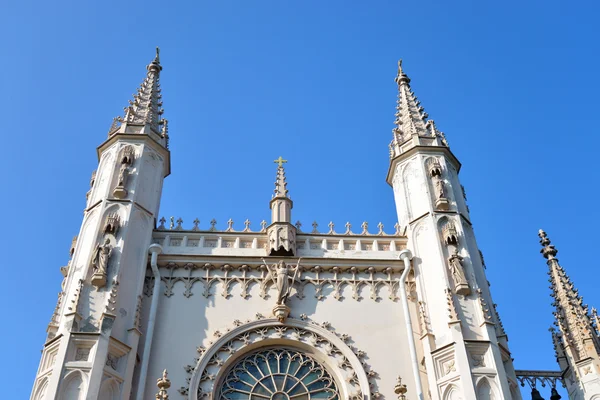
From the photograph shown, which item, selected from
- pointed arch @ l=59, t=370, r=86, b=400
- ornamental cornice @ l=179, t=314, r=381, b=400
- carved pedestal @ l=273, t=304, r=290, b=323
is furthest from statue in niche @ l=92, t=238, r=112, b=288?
carved pedestal @ l=273, t=304, r=290, b=323

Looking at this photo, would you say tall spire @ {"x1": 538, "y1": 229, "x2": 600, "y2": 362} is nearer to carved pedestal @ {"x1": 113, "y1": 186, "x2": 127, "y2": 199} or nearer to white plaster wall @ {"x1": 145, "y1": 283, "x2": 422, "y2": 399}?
white plaster wall @ {"x1": 145, "y1": 283, "x2": 422, "y2": 399}

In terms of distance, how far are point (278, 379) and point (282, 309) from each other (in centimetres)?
187

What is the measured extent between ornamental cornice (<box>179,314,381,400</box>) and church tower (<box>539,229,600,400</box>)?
605 cm

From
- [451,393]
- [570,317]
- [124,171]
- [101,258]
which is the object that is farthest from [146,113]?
[570,317]

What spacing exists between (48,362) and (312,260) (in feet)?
24.7

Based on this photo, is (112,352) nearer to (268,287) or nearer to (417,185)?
(268,287)

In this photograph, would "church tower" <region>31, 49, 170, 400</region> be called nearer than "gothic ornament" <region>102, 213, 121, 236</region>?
Yes

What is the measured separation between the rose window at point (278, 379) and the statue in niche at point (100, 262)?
4020mm

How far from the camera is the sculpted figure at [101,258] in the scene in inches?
711

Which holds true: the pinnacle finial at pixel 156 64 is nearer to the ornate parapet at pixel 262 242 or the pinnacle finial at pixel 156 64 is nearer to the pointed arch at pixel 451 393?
the ornate parapet at pixel 262 242

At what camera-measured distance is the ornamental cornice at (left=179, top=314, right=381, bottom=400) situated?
1733 centimetres

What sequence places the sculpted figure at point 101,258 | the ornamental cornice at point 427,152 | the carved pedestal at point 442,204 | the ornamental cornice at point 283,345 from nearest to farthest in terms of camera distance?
the ornamental cornice at point 283,345
the sculpted figure at point 101,258
the carved pedestal at point 442,204
the ornamental cornice at point 427,152

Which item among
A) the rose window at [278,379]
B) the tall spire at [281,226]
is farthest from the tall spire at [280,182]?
the rose window at [278,379]

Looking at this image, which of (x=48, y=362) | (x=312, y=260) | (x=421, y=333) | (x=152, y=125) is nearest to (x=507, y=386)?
(x=421, y=333)
